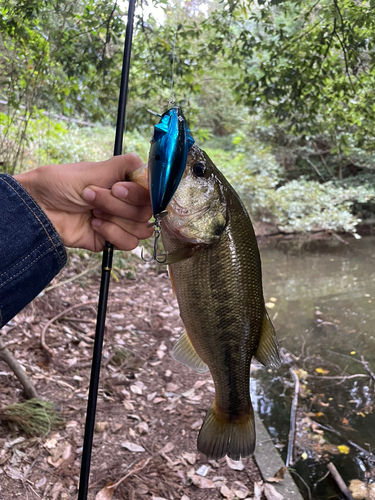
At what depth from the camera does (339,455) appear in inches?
122

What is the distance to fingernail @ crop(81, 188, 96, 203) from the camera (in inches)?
48.2

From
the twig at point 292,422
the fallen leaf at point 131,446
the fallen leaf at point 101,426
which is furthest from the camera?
the twig at point 292,422

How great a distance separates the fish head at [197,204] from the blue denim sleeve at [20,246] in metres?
0.38

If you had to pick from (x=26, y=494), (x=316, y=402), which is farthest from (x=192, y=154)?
(x=316, y=402)

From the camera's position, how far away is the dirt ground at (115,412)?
2.34 m

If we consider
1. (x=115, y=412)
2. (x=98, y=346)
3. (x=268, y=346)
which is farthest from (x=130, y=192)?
(x=115, y=412)

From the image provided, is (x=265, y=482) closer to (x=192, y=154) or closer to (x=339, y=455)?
(x=339, y=455)

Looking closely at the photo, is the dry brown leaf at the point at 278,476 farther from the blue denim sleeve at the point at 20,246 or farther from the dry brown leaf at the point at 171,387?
the blue denim sleeve at the point at 20,246

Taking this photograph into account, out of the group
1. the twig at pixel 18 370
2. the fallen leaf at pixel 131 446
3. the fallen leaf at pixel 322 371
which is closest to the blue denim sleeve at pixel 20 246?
the twig at pixel 18 370

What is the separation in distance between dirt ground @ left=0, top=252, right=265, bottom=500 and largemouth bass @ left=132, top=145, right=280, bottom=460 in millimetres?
1441

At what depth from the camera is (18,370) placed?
8.48 ft

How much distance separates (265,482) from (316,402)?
135 cm

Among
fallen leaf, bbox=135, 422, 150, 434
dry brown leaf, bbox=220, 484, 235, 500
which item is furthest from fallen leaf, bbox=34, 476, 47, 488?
dry brown leaf, bbox=220, 484, 235, 500

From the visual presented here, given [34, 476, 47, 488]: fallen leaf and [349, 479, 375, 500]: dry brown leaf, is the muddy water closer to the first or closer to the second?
[349, 479, 375, 500]: dry brown leaf
